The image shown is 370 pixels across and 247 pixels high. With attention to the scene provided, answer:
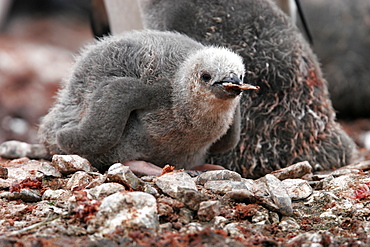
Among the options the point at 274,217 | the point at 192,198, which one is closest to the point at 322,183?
the point at 274,217

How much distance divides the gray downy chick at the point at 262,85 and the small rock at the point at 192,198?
4.53ft

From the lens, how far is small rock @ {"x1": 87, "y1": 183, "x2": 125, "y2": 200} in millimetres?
2789

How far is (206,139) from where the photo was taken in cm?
348

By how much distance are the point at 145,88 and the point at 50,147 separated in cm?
94

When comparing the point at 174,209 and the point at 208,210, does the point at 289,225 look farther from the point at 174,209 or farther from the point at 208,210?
the point at 174,209

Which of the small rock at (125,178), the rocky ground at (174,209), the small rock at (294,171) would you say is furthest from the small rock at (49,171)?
the small rock at (294,171)

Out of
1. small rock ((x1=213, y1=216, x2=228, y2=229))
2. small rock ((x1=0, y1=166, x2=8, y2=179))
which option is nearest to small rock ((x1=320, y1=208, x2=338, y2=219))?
small rock ((x1=213, y1=216, x2=228, y2=229))

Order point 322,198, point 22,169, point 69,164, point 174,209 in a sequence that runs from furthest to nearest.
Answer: point 22,169 < point 69,164 < point 322,198 < point 174,209

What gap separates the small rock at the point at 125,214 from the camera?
2525 mm

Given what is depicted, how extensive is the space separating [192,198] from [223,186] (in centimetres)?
30

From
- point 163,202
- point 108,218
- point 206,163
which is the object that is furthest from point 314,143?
point 108,218

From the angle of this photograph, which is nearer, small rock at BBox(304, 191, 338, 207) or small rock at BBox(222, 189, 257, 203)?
small rock at BBox(222, 189, 257, 203)

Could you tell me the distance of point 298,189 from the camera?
3.26m

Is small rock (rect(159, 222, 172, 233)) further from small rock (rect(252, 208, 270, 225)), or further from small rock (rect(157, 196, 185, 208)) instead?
small rock (rect(252, 208, 270, 225))
